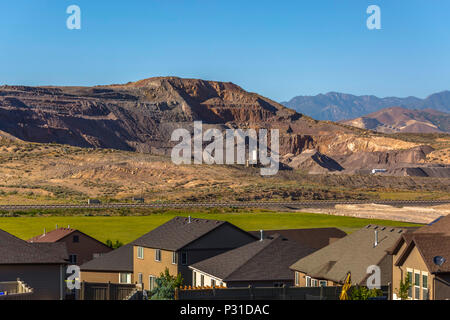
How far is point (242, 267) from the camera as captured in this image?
114 ft

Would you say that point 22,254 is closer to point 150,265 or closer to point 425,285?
point 150,265

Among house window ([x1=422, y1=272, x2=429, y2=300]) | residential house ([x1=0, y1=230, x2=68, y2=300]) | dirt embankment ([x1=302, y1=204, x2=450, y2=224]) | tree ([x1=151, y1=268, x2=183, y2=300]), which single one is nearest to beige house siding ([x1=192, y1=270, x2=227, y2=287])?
tree ([x1=151, y1=268, x2=183, y2=300])

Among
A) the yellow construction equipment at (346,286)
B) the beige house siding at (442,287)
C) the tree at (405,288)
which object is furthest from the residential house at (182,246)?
the beige house siding at (442,287)

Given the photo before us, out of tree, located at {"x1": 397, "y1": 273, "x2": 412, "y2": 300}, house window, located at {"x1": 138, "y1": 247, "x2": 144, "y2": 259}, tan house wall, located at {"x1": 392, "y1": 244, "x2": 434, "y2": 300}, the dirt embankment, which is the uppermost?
tan house wall, located at {"x1": 392, "y1": 244, "x2": 434, "y2": 300}

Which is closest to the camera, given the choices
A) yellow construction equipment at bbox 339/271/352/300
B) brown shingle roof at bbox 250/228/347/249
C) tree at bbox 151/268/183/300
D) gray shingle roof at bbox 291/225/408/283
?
yellow construction equipment at bbox 339/271/352/300

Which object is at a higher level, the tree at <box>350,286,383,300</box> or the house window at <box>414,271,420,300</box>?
the house window at <box>414,271,420,300</box>

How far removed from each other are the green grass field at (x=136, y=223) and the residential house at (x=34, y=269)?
111 feet

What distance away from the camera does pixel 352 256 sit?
3225 cm

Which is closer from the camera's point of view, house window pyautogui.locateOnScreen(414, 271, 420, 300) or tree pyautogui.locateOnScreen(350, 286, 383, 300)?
house window pyautogui.locateOnScreen(414, 271, 420, 300)

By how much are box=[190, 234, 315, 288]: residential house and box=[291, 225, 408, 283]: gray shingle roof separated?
1.01 meters

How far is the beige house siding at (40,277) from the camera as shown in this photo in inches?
1159

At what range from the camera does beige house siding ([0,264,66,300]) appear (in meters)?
29.4

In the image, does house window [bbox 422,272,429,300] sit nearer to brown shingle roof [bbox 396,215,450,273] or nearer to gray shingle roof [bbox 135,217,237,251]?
brown shingle roof [bbox 396,215,450,273]
